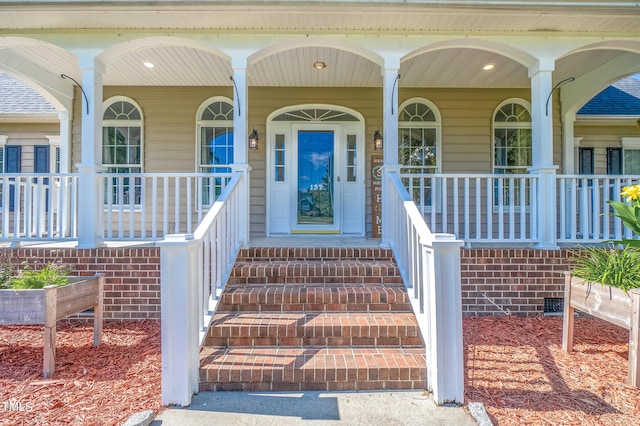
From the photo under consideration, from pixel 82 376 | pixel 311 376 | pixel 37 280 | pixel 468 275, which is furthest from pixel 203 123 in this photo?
pixel 311 376

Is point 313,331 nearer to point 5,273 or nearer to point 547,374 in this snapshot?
point 547,374

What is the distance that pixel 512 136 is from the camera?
668 centimetres

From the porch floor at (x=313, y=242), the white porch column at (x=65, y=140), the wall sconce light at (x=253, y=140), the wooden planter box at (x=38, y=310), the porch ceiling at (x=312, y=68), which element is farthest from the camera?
the white porch column at (x=65, y=140)

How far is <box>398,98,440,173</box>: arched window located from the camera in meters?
6.61

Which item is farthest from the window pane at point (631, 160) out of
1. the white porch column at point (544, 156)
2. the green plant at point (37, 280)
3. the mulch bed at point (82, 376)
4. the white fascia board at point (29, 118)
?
the white fascia board at point (29, 118)

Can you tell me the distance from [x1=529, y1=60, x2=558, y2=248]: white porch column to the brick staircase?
1.98 metres

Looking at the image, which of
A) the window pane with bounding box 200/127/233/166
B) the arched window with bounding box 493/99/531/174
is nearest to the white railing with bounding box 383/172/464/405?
the window pane with bounding box 200/127/233/166

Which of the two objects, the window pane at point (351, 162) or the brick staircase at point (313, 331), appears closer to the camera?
the brick staircase at point (313, 331)

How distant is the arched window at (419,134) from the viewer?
6.61 meters

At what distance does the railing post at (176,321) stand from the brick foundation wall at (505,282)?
3017 millimetres

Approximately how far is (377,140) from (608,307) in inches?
161

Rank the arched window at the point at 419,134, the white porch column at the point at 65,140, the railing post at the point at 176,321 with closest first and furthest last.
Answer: the railing post at the point at 176,321, the white porch column at the point at 65,140, the arched window at the point at 419,134

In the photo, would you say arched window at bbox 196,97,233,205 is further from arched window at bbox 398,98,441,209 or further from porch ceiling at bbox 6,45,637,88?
Answer: arched window at bbox 398,98,441,209

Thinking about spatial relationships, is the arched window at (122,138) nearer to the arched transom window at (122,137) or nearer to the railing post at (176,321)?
Result: the arched transom window at (122,137)
